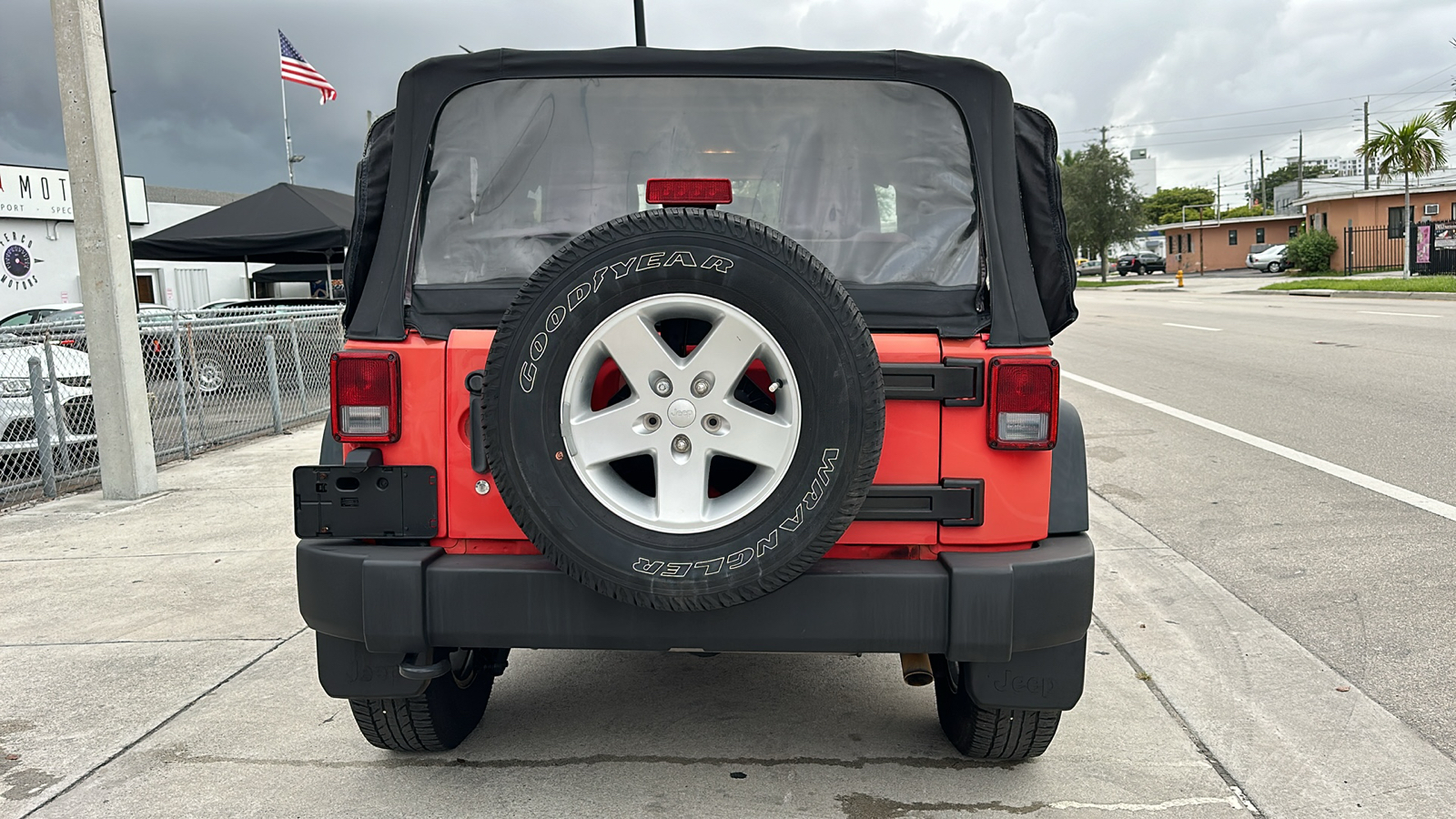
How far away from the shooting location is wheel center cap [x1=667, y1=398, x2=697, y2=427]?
2691 mm

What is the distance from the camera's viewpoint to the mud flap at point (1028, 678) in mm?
3119

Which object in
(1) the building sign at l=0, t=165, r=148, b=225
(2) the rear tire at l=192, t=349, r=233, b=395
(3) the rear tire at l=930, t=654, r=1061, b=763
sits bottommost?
(3) the rear tire at l=930, t=654, r=1061, b=763

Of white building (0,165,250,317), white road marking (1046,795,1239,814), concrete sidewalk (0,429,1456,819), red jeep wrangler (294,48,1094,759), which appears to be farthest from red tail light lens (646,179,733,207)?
white building (0,165,250,317)

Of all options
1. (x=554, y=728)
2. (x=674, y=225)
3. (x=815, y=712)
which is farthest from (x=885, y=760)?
(x=674, y=225)

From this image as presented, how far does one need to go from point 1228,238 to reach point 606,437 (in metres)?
77.9

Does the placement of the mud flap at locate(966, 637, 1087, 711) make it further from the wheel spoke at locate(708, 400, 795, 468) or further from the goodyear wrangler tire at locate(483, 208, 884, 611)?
the wheel spoke at locate(708, 400, 795, 468)

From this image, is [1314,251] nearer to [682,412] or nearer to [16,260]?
[16,260]

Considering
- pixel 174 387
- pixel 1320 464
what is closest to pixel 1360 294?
pixel 1320 464

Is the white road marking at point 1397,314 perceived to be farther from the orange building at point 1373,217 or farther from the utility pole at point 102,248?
the orange building at point 1373,217

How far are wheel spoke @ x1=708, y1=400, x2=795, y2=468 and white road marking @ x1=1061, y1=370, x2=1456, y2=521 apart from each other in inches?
211

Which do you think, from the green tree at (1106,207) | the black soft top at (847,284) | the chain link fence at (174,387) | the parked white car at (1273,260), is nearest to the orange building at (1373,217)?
the parked white car at (1273,260)

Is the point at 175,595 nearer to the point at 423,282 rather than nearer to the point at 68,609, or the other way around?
the point at 68,609

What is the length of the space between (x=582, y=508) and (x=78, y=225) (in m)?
6.60

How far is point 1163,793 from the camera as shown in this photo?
3318 mm
